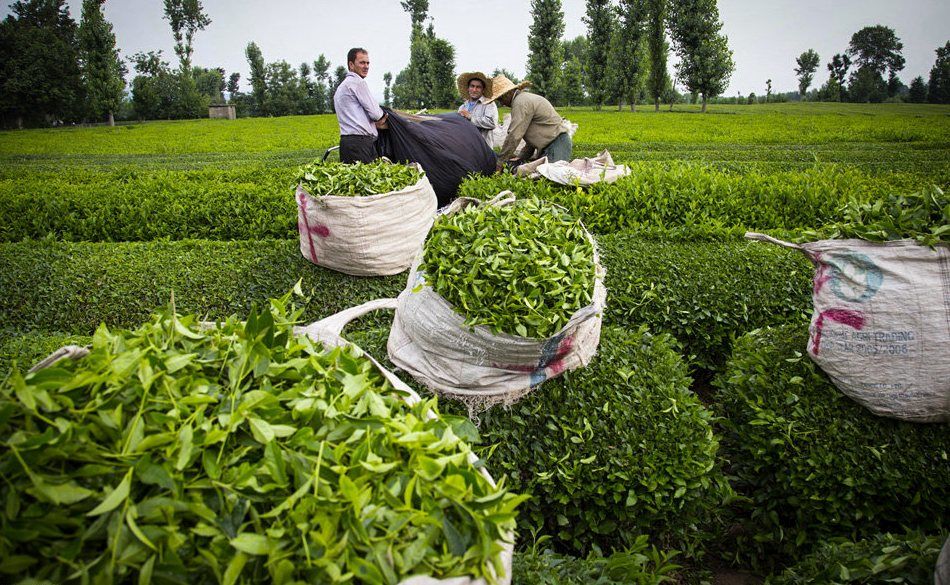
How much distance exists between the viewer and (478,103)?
21.0ft

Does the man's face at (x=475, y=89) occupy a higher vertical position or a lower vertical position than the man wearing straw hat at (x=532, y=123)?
higher

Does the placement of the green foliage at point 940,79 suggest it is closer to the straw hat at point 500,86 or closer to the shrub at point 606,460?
the straw hat at point 500,86

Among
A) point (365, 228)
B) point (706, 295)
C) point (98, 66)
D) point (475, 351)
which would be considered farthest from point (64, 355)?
point (98, 66)

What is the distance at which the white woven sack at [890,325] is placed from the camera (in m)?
2.15

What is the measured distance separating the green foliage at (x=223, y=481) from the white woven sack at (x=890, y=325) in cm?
187

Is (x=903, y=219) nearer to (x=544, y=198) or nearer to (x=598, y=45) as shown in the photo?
(x=544, y=198)

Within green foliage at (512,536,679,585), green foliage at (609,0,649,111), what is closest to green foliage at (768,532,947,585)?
green foliage at (512,536,679,585)

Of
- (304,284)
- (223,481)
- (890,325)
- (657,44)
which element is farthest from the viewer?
(657,44)

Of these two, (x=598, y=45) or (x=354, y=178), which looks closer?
(x=354, y=178)

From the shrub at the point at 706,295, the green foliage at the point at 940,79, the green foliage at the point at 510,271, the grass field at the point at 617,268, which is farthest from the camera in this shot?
the green foliage at the point at 940,79

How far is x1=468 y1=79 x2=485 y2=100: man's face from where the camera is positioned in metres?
6.09

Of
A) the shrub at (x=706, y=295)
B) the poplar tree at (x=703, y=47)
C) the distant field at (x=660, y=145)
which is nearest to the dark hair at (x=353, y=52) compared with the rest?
the shrub at (x=706, y=295)

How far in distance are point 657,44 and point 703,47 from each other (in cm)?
450

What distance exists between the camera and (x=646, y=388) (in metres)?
2.36
